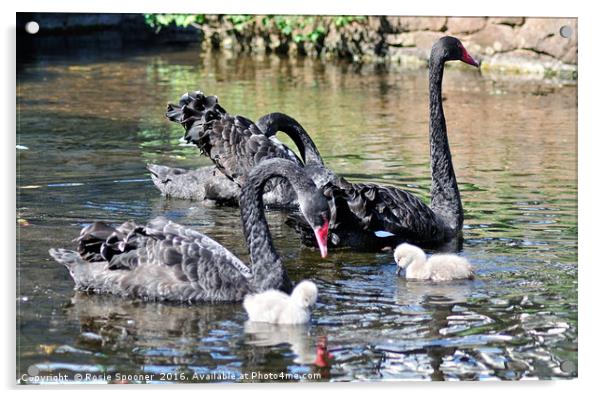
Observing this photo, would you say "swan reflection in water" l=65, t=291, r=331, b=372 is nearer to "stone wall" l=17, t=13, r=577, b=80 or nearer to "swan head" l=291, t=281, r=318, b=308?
"swan head" l=291, t=281, r=318, b=308

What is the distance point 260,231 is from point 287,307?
536mm

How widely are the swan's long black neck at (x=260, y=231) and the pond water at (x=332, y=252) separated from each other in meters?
0.25

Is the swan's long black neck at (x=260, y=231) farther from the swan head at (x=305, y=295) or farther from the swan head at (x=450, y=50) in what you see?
the swan head at (x=450, y=50)

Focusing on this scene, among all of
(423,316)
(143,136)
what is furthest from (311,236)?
(143,136)

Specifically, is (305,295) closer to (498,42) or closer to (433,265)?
(433,265)

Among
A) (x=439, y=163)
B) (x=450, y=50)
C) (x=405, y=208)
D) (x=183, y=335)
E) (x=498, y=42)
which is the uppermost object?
(x=498, y=42)

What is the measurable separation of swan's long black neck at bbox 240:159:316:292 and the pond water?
0.82 ft

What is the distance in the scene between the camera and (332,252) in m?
7.04

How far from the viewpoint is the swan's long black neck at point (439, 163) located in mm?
7406

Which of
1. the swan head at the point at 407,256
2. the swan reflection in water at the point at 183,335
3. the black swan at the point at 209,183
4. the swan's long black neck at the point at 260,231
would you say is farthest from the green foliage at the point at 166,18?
the swan head at the point at 407,256

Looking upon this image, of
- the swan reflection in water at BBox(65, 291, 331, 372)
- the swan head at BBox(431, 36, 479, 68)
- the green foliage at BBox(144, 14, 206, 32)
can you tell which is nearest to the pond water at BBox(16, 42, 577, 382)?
the swan reflection in water at BBox(65, 291, 331, 372)

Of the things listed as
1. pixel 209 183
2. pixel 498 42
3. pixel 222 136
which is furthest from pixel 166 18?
pixel 498 42

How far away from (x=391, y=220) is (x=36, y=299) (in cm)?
220

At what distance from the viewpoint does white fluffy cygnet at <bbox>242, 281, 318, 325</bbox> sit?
18.0 ft
